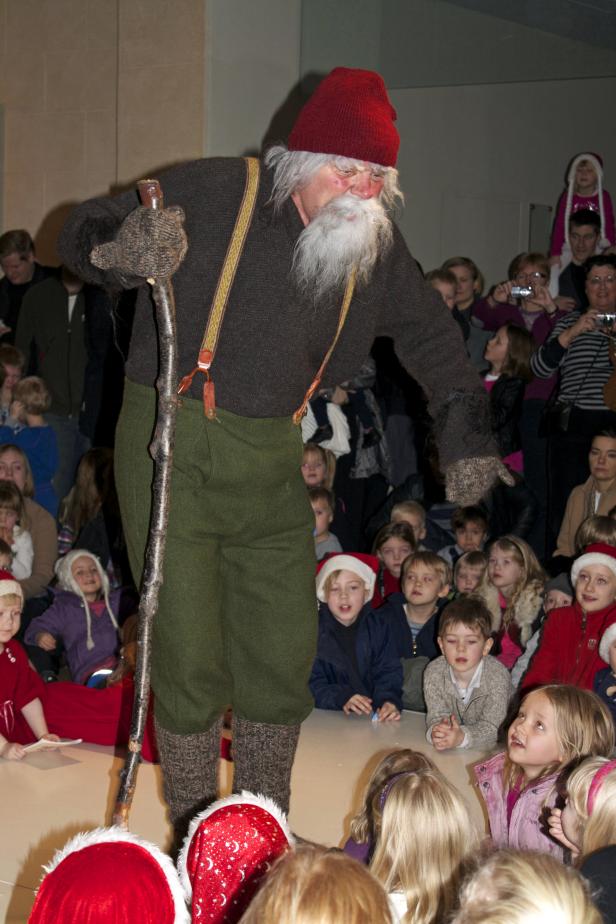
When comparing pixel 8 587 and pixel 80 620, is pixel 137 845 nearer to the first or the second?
pixel 8 587

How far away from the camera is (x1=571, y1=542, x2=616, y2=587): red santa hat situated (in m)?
4.23

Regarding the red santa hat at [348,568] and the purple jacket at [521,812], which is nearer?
the purple jacket at [521,812]

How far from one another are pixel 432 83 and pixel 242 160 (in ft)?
13.2

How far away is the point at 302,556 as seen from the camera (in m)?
2.39

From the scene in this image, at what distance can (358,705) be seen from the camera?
4332 millimetres

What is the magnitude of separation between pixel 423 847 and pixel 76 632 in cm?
290

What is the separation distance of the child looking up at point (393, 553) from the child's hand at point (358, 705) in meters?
0.80

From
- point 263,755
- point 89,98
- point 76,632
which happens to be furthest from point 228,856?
point 89,98

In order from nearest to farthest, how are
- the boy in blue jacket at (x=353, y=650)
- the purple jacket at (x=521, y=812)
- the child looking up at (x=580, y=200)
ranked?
the purple jacket at (x=521, y=812)
the boy in blue jacket at (x=353, y=650)
the child looking up at (x=580, y=200)

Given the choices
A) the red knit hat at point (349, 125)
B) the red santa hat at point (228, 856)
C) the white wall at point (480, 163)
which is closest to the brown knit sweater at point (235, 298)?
the red knit hat at point (349, 125)

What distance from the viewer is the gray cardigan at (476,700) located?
13.2ft

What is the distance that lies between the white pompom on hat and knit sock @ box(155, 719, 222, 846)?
5.92 feet

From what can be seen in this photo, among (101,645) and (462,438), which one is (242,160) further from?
(101,645)

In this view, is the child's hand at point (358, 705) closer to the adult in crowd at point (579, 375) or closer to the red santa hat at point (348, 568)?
the red santa hat at point (348, 568)
